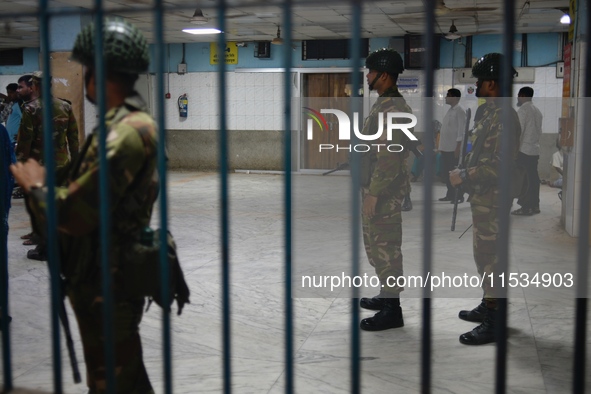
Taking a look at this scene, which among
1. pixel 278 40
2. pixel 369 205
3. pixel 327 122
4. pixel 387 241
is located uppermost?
pixel 278 40

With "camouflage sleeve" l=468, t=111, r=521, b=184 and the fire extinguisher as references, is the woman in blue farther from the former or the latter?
the fire extinguisher

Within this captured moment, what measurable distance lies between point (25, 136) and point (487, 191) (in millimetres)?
4351

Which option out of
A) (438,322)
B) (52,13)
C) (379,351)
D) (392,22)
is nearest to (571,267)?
(438,322)

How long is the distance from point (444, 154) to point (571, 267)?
4904 mm

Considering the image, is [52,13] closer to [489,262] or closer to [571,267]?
[489,262]

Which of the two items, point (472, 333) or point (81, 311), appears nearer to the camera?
point (81, 311)

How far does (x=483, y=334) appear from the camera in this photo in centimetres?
371

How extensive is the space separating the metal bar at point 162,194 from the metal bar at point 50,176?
36 centimetres

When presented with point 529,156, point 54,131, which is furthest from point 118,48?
point 529,156

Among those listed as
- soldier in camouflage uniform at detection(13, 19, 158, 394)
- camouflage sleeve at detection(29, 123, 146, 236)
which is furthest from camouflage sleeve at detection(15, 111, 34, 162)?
camouflage sleeve at detection(29, 123, 146, 236)

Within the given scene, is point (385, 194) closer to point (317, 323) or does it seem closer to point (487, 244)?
point (487, 244)

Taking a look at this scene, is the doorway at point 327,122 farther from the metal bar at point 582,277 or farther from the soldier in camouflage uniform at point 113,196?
the metal bar at point 582,277

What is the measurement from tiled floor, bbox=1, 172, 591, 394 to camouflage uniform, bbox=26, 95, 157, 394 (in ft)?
3.08

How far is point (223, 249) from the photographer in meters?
1.90
